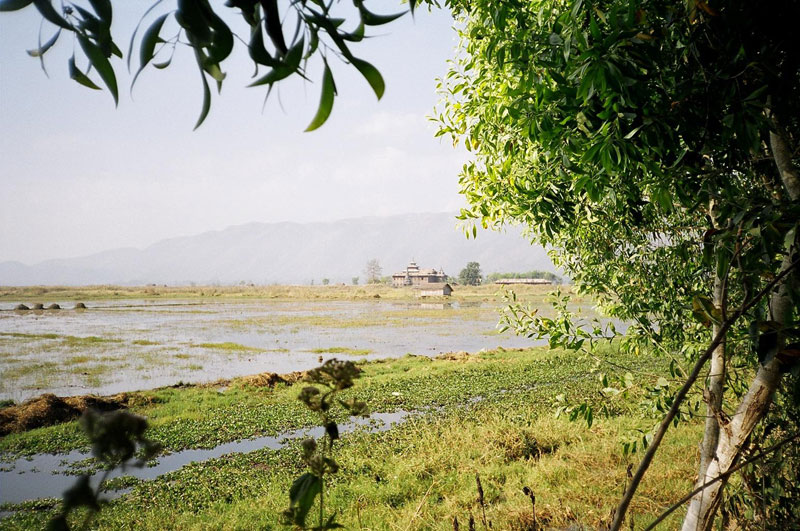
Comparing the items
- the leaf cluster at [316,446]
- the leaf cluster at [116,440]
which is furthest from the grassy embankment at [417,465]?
the leaf cluster at [116,440]

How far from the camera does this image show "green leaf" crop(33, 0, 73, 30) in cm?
50

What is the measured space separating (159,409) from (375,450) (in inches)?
236

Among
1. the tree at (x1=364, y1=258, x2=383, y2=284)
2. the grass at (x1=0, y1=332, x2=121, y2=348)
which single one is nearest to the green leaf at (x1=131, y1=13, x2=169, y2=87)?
the grass at (x1=0, y1=332, x2=121, y2=348)

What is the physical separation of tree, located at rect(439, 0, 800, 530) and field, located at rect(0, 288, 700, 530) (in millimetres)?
1059

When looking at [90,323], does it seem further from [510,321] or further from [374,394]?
[510,321]

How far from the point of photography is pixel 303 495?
26.2 inches

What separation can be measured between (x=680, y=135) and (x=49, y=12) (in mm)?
1641

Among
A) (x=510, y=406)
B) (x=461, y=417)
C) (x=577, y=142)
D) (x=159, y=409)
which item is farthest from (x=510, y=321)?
(x=159, y=409)

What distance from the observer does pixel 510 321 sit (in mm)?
2961

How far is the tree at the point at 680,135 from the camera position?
122cm

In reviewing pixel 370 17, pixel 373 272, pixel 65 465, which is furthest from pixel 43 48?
pixel 373 272

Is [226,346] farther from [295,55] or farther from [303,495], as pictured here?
[295,55]

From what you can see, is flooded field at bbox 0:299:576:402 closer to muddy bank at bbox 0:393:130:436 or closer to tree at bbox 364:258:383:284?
muddy bank at bbox 0:393:130:436

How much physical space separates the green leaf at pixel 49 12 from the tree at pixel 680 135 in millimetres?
874
